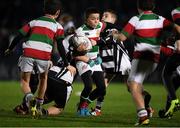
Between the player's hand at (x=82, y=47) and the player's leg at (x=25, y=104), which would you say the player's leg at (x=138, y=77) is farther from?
the player's leg at (x=25, y=104)

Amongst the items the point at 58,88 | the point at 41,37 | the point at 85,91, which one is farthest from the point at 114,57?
the point at 41,37

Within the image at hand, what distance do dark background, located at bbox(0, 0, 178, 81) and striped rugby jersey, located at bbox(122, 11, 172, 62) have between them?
1702 centimetres

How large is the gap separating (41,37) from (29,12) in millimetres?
19407

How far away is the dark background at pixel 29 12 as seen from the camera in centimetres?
2880

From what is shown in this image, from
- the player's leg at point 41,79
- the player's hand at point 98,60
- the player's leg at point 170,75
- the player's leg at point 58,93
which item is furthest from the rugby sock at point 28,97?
the player's leg at point 170,75

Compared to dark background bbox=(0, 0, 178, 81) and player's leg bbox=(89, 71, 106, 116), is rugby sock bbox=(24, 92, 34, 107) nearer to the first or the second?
player's leg bbox=(89, 71, 106, 116)

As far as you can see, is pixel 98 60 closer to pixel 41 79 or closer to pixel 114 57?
pixel 114 57

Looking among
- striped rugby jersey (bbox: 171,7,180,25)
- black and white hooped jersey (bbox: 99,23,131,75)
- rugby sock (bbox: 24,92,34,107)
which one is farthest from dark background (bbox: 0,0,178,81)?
rugby sock (bbox: 24,92,34,107)

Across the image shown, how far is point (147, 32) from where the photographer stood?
1078 cm

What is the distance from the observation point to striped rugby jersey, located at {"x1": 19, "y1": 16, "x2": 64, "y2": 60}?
38.1ft

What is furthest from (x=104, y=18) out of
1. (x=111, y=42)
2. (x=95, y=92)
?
(x=95, y=92)

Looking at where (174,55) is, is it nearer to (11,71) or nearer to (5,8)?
(11,71)

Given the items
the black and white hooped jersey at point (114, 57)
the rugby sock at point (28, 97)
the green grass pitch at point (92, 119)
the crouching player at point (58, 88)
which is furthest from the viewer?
the black and white hooped jersey at point (114, 57)

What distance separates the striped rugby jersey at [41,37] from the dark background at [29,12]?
16273 millimetres
